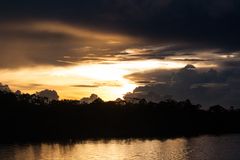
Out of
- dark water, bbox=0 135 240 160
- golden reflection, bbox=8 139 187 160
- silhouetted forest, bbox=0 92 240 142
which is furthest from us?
silhouetted forest, bbox=0 92 240 142

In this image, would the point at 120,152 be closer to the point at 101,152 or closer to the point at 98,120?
the point at 101,152

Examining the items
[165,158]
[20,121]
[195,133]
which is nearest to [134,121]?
[195,133]

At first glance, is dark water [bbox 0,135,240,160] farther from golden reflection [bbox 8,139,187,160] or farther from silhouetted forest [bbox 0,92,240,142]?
silhouetted forest [bbox 0,92,240,142]

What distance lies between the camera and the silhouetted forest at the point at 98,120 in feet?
319

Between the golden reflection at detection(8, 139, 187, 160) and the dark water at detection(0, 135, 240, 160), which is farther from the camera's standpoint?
the golden reflection at detection(8, 139, 187, 160)

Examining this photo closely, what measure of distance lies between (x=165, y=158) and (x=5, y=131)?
140 feet

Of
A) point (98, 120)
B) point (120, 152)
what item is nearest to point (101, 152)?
point (120, 152)

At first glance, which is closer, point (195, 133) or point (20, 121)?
point (20, 121)

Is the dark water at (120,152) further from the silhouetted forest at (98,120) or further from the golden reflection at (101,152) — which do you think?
the silhouetted forest at (98,120)

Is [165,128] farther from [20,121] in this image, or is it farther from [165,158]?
[165,158]

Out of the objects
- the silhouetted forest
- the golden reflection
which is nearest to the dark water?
the golden reflection

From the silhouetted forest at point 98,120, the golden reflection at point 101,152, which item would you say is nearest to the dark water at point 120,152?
the golden reflection at point 101,152

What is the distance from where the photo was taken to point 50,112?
10500 cm

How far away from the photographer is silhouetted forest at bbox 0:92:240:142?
9731cm
